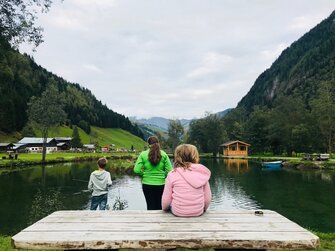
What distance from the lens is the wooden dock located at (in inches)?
155

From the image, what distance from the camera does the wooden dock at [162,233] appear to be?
3949mm

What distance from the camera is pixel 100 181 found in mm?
11852

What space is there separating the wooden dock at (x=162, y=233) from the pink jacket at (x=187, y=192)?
20cm

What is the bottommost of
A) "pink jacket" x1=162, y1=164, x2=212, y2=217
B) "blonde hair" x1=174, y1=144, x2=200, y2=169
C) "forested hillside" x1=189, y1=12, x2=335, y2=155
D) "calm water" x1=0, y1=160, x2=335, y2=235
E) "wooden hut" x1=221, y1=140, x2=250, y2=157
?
"calm water" x1=0, y1=160, x2=335, y2=235

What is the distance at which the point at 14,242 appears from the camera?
3939 millimetres

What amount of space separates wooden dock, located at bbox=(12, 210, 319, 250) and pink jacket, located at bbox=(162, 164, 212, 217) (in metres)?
0.20

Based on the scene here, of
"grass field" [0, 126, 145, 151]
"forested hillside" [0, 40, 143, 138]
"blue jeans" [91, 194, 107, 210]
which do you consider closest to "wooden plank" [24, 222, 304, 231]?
"blue jeans" [91, 194, 107, 210]

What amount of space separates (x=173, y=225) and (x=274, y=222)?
58.9 inches

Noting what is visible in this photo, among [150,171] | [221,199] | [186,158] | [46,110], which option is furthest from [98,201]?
[46,110]

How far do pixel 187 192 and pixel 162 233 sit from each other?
1.35 meters

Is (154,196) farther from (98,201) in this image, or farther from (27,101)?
(27,101)

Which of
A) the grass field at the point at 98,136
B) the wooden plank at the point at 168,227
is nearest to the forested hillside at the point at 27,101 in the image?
the grass field at the point at 98,136

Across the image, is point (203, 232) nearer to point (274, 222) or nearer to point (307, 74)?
point (274, 222)

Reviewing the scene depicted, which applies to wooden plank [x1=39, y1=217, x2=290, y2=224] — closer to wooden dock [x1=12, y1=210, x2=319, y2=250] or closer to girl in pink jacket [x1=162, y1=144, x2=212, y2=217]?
wooden dock [x1=12, y1=210, x2=319, y2=250]
